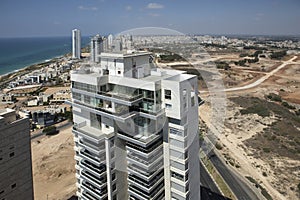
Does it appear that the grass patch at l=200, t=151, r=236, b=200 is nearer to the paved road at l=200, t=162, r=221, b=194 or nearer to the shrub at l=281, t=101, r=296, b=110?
the paved road at l=200, t=162, r=221, b=194

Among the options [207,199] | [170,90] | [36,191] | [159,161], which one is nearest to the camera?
[170,90]

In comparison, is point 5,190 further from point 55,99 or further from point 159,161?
point 55,99

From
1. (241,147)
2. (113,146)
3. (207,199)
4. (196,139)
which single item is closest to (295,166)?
(241,147)

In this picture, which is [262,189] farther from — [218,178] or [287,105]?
→ [287,105]

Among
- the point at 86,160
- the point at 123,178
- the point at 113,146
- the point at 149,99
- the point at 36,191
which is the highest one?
the point at 149,99

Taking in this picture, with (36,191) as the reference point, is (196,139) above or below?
above

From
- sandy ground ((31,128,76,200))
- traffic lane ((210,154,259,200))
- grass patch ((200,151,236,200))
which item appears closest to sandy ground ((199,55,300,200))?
traffic lane ((210,154,259,200))
